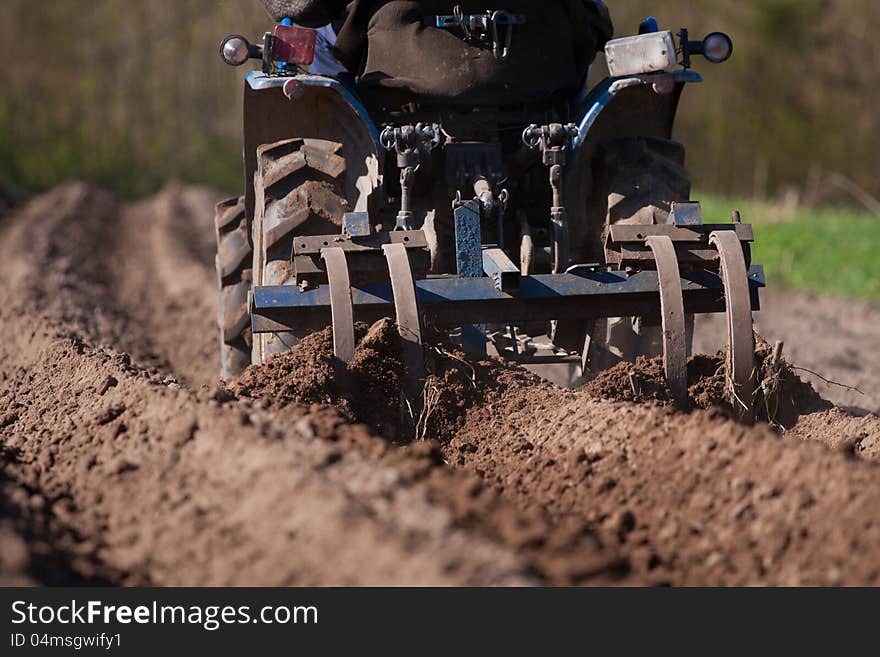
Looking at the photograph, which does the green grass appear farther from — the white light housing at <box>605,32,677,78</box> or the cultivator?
the cultivator

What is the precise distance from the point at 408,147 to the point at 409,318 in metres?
0.82

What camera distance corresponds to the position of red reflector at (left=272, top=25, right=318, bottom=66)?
524cm

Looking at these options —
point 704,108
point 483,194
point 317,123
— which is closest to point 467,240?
point 483,194

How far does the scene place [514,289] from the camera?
4.82 m

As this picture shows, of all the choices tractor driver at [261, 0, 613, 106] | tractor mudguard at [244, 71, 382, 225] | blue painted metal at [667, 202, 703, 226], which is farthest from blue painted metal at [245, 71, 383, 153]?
blue painted metal at [667, 202, 703, 226]

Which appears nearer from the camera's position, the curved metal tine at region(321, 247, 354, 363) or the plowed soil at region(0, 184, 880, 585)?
the plowed soil at region(0, 184, 880, 585)

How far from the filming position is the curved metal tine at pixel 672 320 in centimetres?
483

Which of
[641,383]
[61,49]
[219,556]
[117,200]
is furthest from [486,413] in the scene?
[61,49]

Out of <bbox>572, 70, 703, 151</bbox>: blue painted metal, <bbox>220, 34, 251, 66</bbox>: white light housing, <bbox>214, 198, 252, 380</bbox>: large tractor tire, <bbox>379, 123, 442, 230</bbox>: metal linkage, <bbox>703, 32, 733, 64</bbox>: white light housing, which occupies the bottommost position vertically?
<bbox>214, 198, 252, 380</bbox>: large tractor tire

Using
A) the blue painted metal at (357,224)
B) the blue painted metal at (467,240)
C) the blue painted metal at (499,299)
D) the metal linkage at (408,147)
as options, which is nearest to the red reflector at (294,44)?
the metal linkage at (408,147)

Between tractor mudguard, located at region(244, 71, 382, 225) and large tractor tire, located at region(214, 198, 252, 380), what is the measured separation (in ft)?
1.38

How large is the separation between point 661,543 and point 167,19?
27052 millimetres

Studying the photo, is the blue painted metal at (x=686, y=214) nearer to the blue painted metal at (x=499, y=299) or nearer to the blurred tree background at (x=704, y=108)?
the blue painted metal at (x=499, y=299)
